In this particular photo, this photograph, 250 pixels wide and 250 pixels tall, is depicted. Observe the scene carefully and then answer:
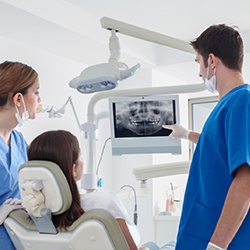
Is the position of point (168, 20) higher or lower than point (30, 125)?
higher

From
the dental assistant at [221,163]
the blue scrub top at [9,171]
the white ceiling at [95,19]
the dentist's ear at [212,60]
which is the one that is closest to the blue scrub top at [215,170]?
the dental assistant at [221,163]

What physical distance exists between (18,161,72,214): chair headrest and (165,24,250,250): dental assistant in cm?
43

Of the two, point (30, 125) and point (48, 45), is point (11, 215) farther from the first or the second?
point (48, 45)

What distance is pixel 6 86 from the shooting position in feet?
4.92

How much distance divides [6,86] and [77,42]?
58.8 inches

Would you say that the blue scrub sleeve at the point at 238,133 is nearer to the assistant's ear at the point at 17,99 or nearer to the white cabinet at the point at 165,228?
the assistant's ear at the point at 17,99

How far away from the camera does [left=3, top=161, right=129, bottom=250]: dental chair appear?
118 cm

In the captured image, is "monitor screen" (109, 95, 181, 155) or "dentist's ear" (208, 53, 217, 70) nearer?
"dentist's ear" (208, 53, 217, 70)

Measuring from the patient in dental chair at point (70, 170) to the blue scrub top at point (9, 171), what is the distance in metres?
0.21

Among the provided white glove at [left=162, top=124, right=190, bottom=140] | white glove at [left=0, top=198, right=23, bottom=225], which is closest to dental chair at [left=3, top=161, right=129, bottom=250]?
white glove at [left=0, top=198, right=23, bottom=225]

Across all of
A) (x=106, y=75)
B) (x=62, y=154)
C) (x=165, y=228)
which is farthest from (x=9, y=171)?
(x=165, y=228)

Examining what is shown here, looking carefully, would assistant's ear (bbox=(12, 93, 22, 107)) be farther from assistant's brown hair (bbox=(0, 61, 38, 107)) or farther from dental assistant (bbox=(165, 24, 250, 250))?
dental assistant (bbox=(165, 24, 250, 250))

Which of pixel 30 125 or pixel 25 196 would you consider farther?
pixel 30 125

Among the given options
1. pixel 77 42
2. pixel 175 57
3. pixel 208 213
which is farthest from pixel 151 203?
pixel 208 213
